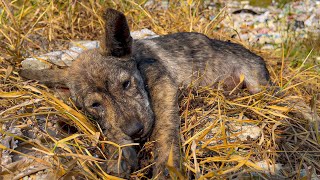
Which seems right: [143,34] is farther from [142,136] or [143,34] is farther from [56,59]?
[142,136]

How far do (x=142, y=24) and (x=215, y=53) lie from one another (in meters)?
2.24

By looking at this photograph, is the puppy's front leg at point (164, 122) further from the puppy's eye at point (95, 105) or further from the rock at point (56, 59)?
the rock at point (56, 59)

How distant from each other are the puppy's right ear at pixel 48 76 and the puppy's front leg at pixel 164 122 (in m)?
0.98

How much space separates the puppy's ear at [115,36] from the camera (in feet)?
11.9

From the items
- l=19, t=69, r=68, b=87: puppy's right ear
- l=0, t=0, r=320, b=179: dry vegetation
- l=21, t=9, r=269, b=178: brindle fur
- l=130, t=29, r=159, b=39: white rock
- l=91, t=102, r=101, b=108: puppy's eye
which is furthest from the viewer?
l=130, t=29, r=159, b=39: white rock

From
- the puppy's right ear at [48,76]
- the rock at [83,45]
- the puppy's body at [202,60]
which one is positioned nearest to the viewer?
the puppy's right ear at [48,76]

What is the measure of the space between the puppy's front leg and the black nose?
22 cm

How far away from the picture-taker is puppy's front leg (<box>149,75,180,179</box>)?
345 centimetres

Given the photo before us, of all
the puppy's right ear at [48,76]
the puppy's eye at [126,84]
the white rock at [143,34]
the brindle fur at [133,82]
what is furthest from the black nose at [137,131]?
the white rock at [143,34]

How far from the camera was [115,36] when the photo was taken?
12.5 feet

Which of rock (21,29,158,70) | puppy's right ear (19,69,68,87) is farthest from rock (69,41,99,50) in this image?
puppy's right ear (19,69,68,87)

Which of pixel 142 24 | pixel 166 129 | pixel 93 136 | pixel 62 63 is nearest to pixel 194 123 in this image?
pixel 166 129

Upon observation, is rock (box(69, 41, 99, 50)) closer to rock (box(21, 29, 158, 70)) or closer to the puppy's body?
rock (box(21, 29, 158, 70))

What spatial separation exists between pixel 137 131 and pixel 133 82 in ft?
2.07
